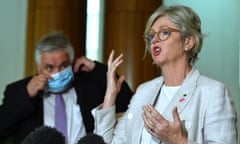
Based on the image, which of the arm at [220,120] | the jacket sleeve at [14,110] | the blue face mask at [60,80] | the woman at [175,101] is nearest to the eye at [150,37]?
the woman at [175,101]

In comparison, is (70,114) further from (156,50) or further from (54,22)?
(54,22)

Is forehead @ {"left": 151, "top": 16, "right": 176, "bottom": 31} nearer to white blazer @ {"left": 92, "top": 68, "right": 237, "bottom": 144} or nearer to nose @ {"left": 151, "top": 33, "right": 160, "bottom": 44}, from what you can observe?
nose @ {"left": 151, "top": 33, "right": 160, "bottom": 44}

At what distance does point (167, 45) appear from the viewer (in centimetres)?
162

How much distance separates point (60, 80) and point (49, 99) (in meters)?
0.15

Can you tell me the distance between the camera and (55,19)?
3.09 metres

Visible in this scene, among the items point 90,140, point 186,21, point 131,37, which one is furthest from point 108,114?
point 131,37

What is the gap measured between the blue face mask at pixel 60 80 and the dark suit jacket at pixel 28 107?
77mm

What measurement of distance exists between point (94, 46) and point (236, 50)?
111 cm

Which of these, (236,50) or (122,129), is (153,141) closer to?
(122,129)

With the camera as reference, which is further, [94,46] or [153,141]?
[94,46]

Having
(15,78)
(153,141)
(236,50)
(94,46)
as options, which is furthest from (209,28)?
(153,141)

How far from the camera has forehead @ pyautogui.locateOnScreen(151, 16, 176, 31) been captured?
1634mm

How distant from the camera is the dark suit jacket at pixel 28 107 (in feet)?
7.46

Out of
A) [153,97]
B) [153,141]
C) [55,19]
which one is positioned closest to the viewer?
[153,141]
